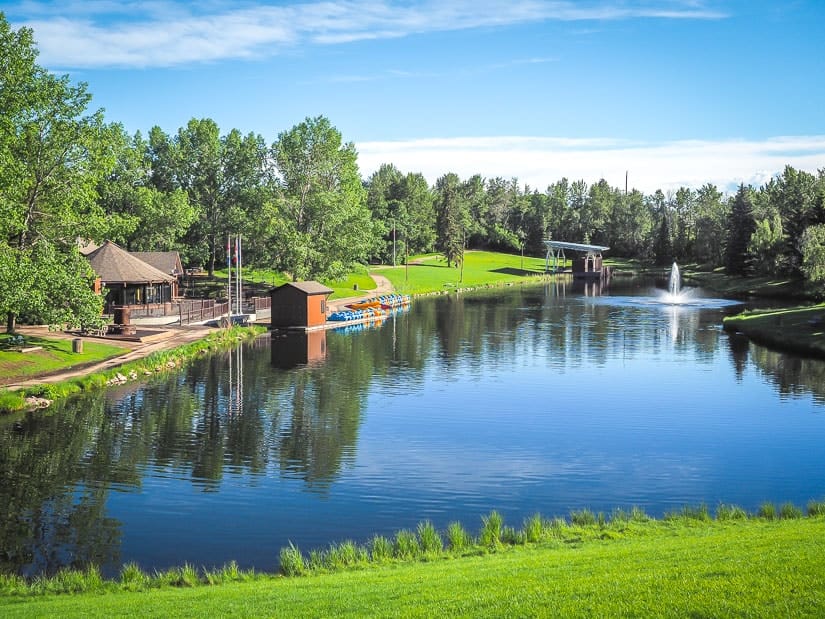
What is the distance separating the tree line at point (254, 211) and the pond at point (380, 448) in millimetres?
8490

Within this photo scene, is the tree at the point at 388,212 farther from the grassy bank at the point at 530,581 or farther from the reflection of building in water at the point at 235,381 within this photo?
the grassy bank at the point at 530,581

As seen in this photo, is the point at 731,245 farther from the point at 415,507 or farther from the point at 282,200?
the point at 415,507

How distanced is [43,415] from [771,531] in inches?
1093

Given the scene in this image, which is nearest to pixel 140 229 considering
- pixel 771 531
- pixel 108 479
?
pixel 108 479

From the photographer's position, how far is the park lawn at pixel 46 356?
38.7 m

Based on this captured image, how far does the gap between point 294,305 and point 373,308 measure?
15.2 metres

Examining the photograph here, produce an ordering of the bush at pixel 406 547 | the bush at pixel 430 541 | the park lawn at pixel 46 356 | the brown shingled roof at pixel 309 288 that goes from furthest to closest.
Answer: the brown shingled roof at pixel 309 288
the park lawn at pixel 46 356
the bush at pixel 430 541
the bush at pixel 406 547

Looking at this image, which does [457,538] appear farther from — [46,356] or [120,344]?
[120,344]

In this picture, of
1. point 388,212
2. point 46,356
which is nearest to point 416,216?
point 388,212

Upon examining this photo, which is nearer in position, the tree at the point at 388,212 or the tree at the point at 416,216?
the tree at the point at 388,212

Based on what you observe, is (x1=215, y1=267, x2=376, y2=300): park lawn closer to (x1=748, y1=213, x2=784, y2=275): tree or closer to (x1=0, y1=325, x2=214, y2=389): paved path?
(x1=0, y1=325, x2=214, y2=389): paved path

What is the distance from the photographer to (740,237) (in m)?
112

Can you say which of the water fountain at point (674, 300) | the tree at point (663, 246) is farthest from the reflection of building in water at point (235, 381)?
the tree at point (663, 246)

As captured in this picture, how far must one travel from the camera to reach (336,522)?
22000mm
